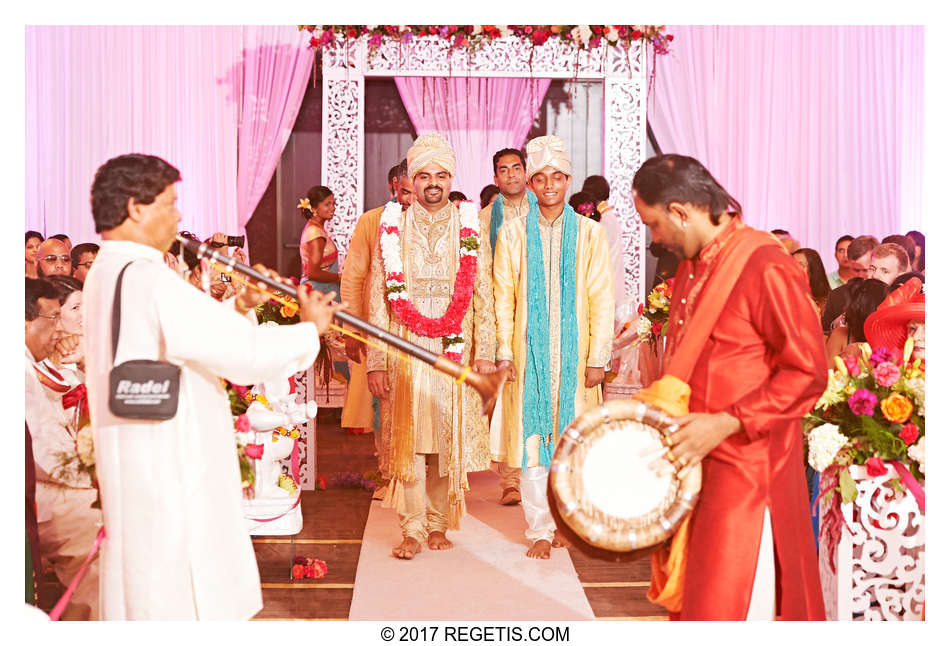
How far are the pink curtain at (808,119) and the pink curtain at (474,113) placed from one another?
1.45 metres

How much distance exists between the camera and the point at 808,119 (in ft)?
29.9

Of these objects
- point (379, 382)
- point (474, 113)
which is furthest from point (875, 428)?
point (474, 113)

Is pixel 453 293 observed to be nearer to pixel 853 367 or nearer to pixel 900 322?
pixel 853 367

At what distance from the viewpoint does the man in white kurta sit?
A: 279 centimetres

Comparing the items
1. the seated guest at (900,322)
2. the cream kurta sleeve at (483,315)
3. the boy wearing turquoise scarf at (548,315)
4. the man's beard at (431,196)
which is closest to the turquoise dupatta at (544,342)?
the boy wearing turquoise scarf at (548,315)

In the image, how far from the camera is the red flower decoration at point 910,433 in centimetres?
347

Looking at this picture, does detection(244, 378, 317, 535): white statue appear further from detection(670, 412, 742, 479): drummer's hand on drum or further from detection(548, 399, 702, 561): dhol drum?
detection(670, 412, 742, 479): drummer's hand on drum

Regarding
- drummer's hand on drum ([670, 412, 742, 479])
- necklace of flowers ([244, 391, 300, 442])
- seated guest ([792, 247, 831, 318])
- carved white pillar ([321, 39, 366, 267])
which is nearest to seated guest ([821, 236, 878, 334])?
seated guest ([792, 247, 831, 318])

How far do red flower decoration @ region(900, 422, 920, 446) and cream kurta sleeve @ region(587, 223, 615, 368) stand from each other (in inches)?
67.0

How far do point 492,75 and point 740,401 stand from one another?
24.0 ft

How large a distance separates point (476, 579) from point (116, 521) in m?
2.09

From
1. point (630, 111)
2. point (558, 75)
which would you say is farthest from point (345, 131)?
point (630, 111)

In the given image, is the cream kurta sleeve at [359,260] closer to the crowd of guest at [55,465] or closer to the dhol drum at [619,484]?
the crowd of guest at [55,465]

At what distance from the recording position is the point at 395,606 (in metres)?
4.18
